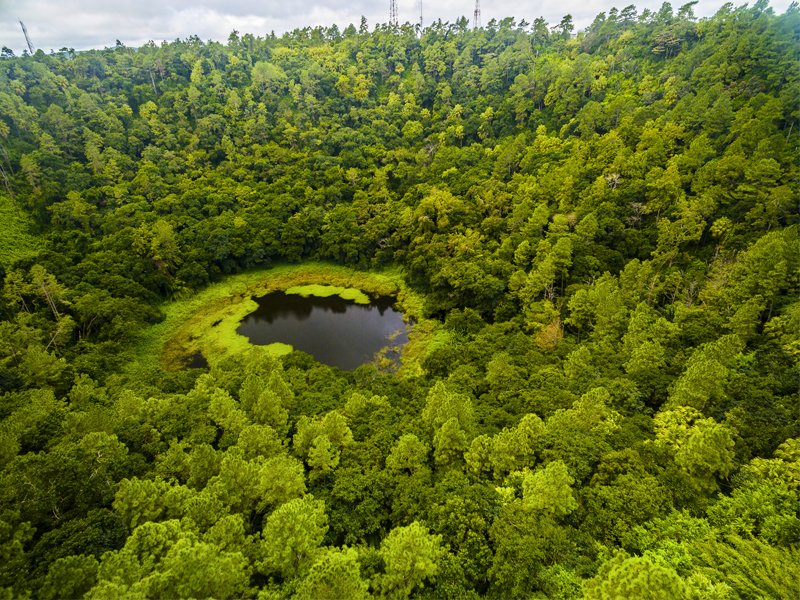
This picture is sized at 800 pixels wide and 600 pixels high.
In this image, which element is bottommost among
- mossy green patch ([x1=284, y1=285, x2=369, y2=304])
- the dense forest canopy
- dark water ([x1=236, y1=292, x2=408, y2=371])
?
dark water ([x1=236, y1=292, x2=408, y2=371])

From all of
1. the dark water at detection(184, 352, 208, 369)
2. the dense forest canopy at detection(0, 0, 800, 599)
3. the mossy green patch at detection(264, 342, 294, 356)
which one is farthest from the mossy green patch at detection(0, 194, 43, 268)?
the mossy green patch at detection(264, 342, 294, 356)

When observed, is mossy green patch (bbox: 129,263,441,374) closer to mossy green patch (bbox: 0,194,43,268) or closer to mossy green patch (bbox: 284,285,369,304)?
mossy green patch (bbox: 284,285,369,304)

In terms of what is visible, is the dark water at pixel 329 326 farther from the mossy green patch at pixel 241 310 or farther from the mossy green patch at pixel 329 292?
the mossy green patch at pixel 241 310

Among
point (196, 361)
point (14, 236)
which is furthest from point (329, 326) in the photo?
point (14, 236)

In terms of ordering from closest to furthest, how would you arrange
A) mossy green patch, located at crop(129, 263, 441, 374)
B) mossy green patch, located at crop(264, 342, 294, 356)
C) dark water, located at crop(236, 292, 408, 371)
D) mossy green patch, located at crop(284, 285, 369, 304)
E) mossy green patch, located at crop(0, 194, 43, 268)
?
mossy green patch, located at crop(129, 263, 441, 374)
dark water, located at crop(236, 292, 408, 371)
mossy green patch, located at crop(264, 342, 294, 356)
mossy green patch, located at crop(0, 194, 43, 268)
mossy green patch, located at crop(284, 285, 369, 304)

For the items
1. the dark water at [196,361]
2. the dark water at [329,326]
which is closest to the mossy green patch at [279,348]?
the dark water at [329,326]

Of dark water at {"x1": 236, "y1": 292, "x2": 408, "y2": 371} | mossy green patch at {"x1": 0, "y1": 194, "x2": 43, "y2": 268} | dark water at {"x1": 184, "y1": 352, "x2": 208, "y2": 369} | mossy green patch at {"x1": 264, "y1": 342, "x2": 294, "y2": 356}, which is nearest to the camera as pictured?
dark water at {"x1": 184, "y1": 352, "x2": 208, "y2": 369}

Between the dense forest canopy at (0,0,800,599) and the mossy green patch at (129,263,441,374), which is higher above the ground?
the dense forest canopy at (0,0,800,599)
